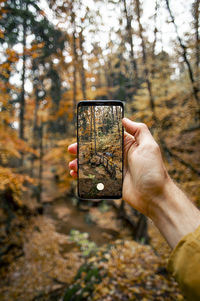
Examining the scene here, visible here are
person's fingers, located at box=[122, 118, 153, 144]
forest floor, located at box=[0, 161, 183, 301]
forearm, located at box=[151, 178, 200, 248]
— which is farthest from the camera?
forest floor, located at box=[0, 161, 183, 301]

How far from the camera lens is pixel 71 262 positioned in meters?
6.37

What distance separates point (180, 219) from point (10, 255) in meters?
7.26

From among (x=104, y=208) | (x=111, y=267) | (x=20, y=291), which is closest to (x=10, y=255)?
(x=20, y=291)

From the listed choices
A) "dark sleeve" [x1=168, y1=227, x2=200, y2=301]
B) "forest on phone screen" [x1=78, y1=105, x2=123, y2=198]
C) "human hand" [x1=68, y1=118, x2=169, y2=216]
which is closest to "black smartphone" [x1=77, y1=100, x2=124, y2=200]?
"forest on phone screen" [x1=78, y1=105, x2=123, y2=198]

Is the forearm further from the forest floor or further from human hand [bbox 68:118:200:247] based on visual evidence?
the forest floor

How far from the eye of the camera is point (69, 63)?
7.34 metres

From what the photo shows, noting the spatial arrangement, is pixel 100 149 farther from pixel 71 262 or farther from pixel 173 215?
pixel 71 262

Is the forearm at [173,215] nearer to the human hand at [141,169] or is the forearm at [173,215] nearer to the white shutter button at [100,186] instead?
the human hand at [141,169]

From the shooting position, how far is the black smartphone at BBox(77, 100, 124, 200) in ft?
5.41

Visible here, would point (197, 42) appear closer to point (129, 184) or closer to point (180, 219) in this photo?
point (129, 184)

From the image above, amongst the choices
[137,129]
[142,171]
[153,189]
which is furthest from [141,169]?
[137,129]

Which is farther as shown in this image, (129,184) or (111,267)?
(111,267)

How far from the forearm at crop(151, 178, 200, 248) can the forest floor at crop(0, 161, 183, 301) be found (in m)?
3.37

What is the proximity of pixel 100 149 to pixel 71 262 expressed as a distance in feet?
21.5
